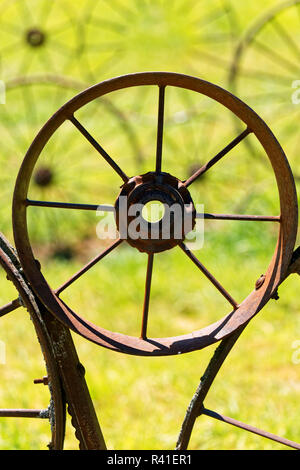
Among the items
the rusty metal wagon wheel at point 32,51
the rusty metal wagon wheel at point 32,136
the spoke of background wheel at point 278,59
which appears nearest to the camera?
the rusty metal wagon wheel at point 32,136

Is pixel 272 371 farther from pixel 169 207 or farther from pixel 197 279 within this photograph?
pixel 169 207

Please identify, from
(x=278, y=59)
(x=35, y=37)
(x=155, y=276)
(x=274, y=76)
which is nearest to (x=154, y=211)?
(x=155, y=276)

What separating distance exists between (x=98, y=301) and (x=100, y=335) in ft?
6.17

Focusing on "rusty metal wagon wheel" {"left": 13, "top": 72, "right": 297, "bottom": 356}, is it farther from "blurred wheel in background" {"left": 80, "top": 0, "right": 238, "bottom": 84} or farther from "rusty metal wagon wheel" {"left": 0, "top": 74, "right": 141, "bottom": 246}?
"blurred wheel in background" {"left": 80, "top": 0, "right": 238, "bottom": 84}

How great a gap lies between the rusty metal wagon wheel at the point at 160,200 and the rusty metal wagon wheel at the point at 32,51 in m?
4.86

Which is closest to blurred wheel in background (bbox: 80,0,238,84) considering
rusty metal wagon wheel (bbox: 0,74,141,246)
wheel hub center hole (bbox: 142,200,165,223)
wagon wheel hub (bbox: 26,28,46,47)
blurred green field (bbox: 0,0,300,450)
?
blurred green field (bbox: 0,0,300,450)

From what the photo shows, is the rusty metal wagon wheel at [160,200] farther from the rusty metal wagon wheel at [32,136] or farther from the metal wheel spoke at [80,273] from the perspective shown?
the rusty metal wagon wheel at [32,136]

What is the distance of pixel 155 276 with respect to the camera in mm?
3396

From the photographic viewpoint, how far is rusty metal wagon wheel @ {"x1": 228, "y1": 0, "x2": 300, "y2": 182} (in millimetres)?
3988

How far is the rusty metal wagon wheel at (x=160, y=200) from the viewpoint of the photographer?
1256 mm

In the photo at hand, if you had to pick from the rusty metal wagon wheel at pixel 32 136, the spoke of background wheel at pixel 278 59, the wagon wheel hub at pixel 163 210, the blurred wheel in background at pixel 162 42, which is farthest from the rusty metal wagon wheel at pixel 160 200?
the blurred wheel in background at pixel 162 42

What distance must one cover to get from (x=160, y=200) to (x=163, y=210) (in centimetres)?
2

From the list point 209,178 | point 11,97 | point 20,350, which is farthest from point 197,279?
point 11,97

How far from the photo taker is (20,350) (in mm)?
2814
